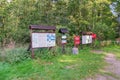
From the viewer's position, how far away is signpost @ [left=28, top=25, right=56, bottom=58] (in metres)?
7.97

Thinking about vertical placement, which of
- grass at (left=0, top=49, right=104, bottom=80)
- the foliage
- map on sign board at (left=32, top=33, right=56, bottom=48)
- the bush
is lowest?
grass at (left=0, top=49, right=104, bottom=80)

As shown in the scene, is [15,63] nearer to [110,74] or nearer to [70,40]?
[110,74]

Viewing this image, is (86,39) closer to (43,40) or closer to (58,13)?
(58,13)

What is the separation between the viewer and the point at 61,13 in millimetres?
14859

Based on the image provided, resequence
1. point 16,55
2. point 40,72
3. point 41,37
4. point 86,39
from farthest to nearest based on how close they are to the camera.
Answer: point 86,39, point 41,37, point 16,55, point 40,72

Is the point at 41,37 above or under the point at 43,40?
above

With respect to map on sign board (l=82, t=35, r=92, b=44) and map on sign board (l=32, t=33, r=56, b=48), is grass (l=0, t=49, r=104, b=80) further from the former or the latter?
map on sign board (l=82, t=35, r=92, b=44)

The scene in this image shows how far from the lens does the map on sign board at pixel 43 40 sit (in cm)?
801

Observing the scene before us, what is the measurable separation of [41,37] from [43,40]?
183mm

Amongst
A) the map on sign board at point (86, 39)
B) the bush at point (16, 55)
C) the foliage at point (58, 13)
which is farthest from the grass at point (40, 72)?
the foliage at point (58, 13)

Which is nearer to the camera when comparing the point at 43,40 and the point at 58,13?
the point at 43,40

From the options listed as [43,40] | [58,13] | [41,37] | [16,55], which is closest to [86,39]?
[58,13]

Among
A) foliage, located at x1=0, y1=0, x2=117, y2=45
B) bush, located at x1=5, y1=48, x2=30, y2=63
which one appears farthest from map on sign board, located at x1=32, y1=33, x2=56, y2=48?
foliage, located at x1=0, y1=0, x2=117, y2=45

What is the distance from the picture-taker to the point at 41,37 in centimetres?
836
